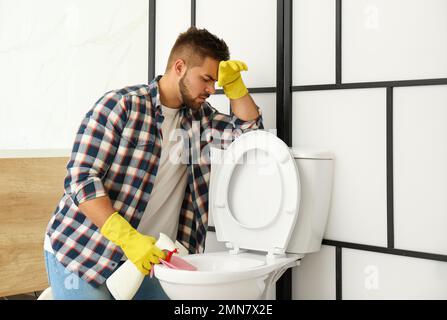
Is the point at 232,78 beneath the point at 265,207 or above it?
above

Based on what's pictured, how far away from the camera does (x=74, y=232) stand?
165cm

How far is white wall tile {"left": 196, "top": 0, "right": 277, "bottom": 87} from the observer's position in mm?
1921

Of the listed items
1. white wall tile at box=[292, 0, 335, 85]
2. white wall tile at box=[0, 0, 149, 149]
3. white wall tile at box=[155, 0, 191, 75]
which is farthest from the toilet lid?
white wall tile at box=[0, 0, 149, 149]

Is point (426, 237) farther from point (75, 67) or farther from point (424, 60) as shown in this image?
point (75, 67)

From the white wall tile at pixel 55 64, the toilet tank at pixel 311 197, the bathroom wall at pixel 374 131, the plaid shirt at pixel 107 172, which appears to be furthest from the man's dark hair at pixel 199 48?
the white wall tile at pixel 55 64

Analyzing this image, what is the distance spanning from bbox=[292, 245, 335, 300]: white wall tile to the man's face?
64 cm

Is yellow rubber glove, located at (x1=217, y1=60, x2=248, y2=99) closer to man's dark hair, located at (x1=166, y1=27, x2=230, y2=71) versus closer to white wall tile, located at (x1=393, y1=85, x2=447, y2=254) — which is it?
man's dark hair, located at (x1=166, y1=27, x2=230, y2=71)

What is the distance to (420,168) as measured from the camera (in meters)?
1.54

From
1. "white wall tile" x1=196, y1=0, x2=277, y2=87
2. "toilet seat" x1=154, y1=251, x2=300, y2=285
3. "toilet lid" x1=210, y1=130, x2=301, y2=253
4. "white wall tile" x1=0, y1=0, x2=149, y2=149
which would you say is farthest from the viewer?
"white wall tile" x1=0, y1=0, x2=149, y2=149

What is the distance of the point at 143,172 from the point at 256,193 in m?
0.38

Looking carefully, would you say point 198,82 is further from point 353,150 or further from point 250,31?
point 353,150

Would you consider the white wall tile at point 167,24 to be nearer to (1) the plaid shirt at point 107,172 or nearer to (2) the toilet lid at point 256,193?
(1) the plaid shirt at point 107,172

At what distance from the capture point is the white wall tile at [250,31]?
6.30ft

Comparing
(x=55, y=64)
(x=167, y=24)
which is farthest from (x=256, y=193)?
(x=55, y=64)
